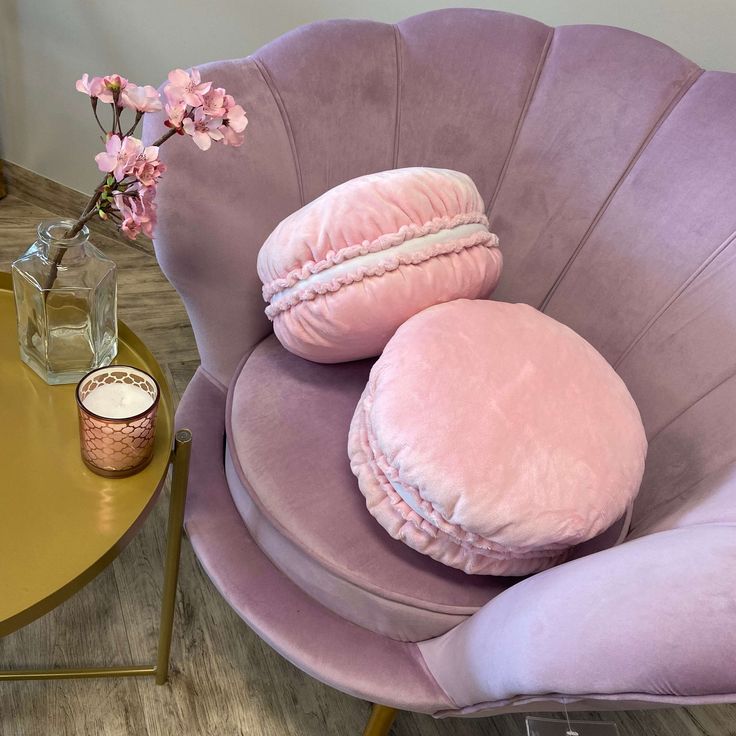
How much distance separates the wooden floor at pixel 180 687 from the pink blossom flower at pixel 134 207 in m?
0.67

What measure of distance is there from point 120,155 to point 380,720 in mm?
697

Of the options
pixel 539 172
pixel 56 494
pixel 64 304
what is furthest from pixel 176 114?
pixel 539 172

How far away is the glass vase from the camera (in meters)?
0.75

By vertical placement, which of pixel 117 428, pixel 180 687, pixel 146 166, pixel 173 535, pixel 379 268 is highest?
pixel 146 166

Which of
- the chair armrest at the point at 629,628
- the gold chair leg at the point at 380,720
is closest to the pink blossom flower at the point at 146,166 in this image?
the chair armrest at the point at 629,628

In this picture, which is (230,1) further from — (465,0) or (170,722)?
(170,722)

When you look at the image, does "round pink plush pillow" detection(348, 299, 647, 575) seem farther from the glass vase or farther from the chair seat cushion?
the glass vase

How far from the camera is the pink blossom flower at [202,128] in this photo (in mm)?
660

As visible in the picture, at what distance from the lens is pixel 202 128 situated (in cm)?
67

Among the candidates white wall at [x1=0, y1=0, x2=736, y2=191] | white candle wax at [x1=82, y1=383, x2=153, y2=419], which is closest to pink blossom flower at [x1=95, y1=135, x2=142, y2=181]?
white candle wax at [x1=82, y1=383, x2=153, y2=419]

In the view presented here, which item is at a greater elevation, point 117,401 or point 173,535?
point 117,401

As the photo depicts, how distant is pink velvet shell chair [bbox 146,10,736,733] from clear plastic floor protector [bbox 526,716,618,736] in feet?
0.05

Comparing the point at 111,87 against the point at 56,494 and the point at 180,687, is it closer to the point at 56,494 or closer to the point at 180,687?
the point at 56,494

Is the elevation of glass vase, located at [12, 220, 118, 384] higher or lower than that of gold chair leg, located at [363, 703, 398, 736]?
higher
